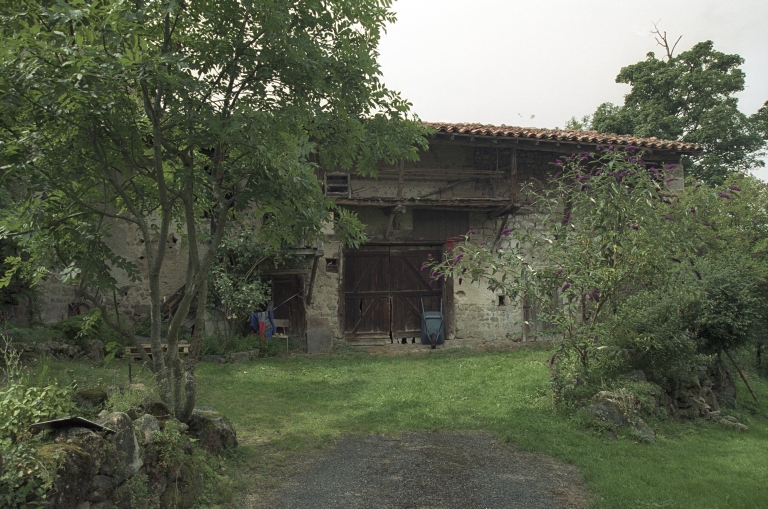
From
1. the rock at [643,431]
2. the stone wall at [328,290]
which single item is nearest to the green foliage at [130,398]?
the rock at [643,431]

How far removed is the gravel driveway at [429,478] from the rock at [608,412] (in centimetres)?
133

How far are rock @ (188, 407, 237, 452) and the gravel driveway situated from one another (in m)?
0.79

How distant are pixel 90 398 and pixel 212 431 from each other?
4.09 feet

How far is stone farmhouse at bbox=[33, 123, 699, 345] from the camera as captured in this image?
11.8 m

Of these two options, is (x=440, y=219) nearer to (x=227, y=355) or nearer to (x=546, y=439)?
(x=227, y=355)

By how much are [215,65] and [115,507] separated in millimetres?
3507

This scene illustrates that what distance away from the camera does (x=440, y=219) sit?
12516 millimetres

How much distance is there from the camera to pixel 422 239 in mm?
12484

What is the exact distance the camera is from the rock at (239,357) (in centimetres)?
1024

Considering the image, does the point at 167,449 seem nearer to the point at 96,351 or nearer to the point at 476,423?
the point at 476,423

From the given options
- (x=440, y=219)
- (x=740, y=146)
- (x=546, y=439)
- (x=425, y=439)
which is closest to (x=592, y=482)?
(x=546, y=439)

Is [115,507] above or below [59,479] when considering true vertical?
below

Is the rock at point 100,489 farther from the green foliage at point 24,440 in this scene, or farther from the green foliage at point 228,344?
the green foliage at point 228,344

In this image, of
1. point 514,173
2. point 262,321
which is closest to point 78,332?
point 262,321
